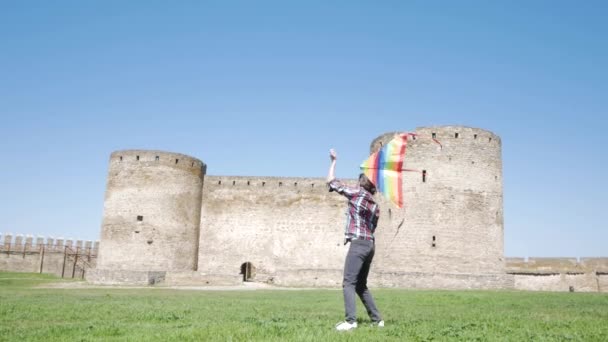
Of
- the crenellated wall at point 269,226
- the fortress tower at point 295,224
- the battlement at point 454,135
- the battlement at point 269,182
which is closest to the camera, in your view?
the fortress tower at point 295,224

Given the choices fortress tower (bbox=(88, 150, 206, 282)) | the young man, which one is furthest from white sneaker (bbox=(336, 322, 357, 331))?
fortress tower (bbox=(88, 150, 206, 282))

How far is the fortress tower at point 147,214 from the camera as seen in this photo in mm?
31500

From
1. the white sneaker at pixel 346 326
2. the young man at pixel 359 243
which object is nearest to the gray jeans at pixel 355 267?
the young man at pixel 359 243

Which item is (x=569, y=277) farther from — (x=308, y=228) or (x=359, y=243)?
(x=359, y=243)

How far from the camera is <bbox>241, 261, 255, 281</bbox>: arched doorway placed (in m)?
34.7

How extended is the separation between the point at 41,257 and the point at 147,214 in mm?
13165

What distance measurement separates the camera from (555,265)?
32.2 meters

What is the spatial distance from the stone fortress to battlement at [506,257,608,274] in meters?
0.05

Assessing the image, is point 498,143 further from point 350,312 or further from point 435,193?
point 350,312

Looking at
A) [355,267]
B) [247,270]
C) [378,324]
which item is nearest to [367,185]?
[355,267]

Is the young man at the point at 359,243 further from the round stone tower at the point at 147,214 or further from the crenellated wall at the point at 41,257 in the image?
the crenellated wall at the point at 41,257

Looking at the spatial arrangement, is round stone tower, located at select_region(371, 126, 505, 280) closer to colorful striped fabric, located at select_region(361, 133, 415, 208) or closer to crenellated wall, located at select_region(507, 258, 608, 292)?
crenellated wall, located at select_region(507, 258, 608, 292)

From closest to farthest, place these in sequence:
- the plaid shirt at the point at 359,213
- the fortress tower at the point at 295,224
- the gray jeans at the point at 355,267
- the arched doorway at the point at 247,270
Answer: the gray jeans at the point at 355,267
the plaid shirt at the point at 359,213
the fortress tower at the point at 295,224
the arched doorway at the point at 247,270

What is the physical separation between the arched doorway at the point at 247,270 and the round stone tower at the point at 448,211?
925cm
